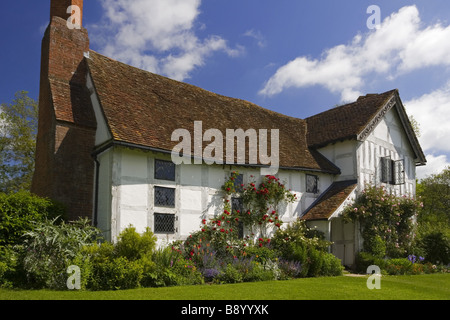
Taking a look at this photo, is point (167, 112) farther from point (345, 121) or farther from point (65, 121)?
point (345, 121)

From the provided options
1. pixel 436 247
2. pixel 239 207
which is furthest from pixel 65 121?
pixel 436 247

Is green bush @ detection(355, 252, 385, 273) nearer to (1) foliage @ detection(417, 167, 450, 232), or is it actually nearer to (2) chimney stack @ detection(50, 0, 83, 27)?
(2) chimney stack @ detection(50, 0, 83, 27)

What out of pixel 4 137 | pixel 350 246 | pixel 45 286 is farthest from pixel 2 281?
pixel 4 137

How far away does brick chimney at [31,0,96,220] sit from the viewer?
44.5ft

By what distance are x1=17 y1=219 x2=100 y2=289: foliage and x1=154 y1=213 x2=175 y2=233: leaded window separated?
2.55m

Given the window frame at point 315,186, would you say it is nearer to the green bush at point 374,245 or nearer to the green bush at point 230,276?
the green bush at point 374,245

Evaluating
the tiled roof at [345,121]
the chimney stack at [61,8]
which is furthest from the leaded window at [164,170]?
the tiled roof at [345,121]

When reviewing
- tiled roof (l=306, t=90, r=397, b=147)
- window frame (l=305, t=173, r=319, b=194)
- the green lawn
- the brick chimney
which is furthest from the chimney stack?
tiled roof (l=306, t=90, r=397, b=147)

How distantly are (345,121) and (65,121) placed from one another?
13307mm

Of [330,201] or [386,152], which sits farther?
[386,152]

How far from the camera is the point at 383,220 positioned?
17.8m

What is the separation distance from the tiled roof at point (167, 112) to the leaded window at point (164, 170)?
62 cm

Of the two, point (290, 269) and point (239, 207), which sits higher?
point (239, 207)

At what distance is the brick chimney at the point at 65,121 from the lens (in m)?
13.6
